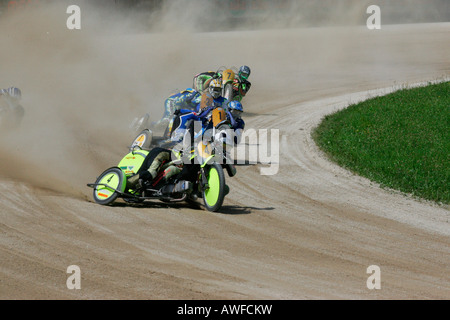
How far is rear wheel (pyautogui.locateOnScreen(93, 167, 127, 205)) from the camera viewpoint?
447 inches

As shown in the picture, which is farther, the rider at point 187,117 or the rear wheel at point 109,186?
the rider at point 187,117

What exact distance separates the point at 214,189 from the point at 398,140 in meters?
7.96

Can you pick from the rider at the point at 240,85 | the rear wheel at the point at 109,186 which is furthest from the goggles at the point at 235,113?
the rider at the point at 240,85

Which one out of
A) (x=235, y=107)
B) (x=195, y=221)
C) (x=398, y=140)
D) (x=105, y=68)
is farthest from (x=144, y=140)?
(x=105, y=68)

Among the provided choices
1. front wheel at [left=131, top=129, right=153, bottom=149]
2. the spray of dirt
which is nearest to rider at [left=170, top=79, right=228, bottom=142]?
front wheel at [left=131, top=129, right=153, bottom=149]

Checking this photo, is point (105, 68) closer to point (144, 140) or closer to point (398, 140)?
point (398, 140)

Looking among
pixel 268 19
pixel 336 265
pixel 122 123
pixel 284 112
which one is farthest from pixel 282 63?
pixel 336 265

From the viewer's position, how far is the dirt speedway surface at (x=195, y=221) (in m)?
7.77

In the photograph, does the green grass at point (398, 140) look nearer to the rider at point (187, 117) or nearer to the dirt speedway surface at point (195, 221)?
the dirt speedway surface at point (195, 221)

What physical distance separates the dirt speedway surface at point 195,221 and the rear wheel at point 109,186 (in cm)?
31

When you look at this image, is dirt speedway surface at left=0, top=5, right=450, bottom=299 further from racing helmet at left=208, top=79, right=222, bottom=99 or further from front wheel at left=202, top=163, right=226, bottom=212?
racing helmet at left=208, top=79, right=222, bottom=99

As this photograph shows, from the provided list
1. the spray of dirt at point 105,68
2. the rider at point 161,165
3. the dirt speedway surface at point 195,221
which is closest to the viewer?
the dirt speedway surface at point 195,221

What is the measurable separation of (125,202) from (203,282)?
14.9 ft
